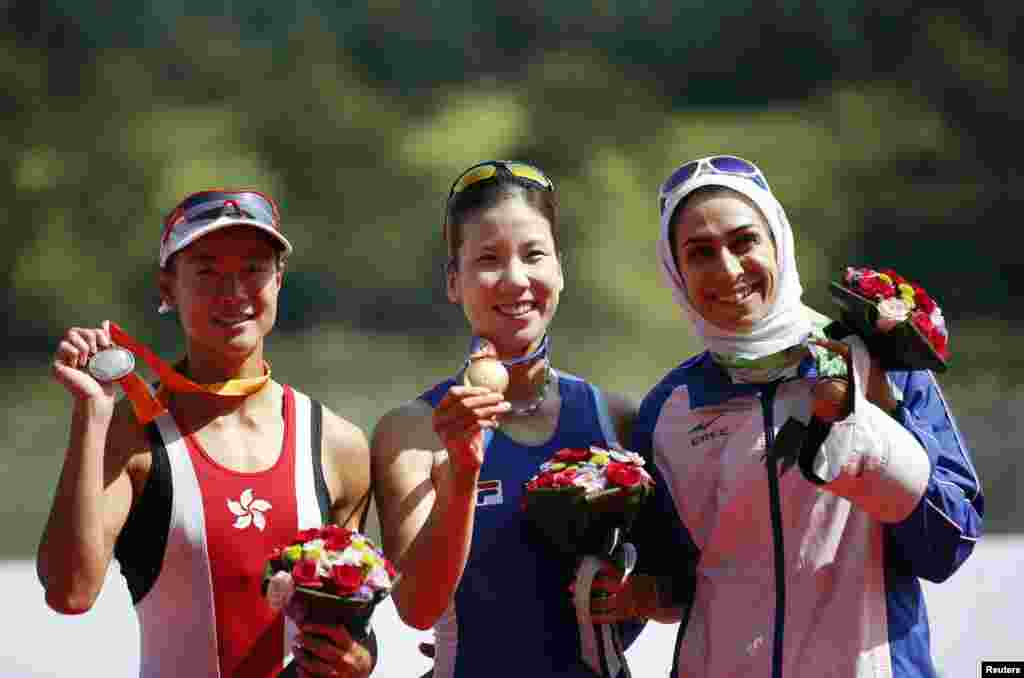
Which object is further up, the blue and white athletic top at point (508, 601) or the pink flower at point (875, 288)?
the pink flower at point (875, 288)

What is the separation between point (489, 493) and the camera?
3.39 meters

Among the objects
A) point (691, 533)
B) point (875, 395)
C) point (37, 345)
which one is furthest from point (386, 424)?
point (37, 345)

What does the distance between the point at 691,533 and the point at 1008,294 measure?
5.42m

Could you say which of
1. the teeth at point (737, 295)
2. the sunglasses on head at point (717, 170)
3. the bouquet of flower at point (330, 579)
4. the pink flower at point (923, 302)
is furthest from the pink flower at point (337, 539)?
the pink flower at point (923, 302)

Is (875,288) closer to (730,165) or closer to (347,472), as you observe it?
(730,165)

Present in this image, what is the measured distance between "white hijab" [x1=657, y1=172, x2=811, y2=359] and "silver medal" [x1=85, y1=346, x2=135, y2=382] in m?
1.43

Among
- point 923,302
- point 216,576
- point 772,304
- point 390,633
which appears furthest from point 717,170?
point 390,633

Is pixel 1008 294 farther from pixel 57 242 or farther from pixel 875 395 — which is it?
pixel 57 242

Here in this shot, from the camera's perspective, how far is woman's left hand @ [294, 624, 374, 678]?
296cm

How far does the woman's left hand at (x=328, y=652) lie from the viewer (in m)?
2.96

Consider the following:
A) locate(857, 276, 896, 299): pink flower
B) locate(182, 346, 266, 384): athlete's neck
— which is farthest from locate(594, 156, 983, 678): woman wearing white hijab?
locate(182, 346, 266, 384): athlete's neck

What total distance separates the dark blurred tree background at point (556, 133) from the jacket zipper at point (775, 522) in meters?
4.62

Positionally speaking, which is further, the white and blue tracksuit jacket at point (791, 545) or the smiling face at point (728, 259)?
the smiling face at point (728, 259)

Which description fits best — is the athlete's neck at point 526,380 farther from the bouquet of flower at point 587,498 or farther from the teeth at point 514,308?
the bouquet of flower at point 587,498
